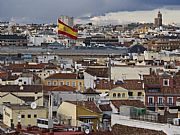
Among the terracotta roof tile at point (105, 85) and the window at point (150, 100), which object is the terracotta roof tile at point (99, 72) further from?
the window at point (150, 100)

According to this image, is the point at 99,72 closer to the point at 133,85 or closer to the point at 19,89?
the point at 19,89

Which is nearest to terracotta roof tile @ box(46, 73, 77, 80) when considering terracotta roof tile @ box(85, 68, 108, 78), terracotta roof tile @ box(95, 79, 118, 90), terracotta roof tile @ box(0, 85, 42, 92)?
terracotta roof tile @ box(85, 68, 108, 78)

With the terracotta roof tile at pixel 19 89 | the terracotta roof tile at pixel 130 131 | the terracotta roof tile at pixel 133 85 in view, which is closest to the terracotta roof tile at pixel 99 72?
the terracotta roof tile at pixel 19 89

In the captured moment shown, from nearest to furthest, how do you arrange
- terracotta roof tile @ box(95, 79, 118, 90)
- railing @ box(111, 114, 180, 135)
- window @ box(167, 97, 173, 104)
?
1. railing @ box(111, 114, 180, 135)
2. window @ box(167, 97, 173, 104)
3. terracotta roof tile @ box(95, 79, 118, 90)

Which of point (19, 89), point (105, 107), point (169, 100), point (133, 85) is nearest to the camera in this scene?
point (105, 107)

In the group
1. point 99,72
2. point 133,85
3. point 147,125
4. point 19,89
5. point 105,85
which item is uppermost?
point 147,125

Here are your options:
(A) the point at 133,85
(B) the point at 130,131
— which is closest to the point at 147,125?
(B) the point at 130,131

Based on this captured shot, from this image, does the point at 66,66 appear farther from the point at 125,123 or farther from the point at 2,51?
the point at 125,123

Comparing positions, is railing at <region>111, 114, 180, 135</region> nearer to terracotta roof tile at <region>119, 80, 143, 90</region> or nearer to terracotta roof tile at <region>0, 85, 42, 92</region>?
terracotta roof tile at <region>119, 80, 143, 90</region>

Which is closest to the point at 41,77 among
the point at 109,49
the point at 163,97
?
the point at 163,97

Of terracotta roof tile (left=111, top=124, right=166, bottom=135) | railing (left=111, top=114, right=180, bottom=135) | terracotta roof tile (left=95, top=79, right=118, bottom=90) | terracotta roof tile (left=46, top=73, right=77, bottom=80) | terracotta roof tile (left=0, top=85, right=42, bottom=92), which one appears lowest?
terracotta roof tile (left=46, top=73, right=77, bottom=80)

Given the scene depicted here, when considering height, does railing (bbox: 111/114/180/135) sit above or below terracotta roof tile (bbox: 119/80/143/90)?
above

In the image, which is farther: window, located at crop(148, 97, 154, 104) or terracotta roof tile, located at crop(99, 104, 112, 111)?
window, located at crop(148, 97, 154, 104)

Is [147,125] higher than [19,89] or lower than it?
higher
